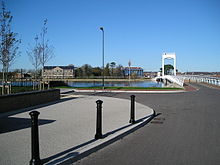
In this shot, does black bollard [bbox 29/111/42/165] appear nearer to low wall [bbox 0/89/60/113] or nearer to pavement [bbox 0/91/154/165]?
pavement [bbox 0/91/154/165]

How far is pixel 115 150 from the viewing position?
486cm

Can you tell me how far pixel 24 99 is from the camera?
33.8ft

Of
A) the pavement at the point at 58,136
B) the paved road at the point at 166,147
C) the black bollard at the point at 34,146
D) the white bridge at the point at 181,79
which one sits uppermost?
the white bridge at the point at 181,79

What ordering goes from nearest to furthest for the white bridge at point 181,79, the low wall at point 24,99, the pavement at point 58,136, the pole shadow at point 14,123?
the pavement at point 58,136 → the pole shadow at point 14,123 → the low wall at point 24,99 → the white bridge at point 181,79

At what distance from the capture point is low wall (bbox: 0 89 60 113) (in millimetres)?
9008

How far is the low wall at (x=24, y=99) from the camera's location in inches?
355

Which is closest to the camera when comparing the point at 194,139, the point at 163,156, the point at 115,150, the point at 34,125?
the point at 34,125

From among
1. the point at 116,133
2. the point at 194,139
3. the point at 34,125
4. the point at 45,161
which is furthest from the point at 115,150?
the point at 194,139

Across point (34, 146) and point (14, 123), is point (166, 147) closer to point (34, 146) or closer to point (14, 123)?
point (34, 146)

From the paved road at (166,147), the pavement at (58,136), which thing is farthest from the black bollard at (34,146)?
the paved road at (166,147)

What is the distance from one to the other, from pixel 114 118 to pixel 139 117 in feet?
3.54

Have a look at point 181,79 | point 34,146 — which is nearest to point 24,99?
point 34,146

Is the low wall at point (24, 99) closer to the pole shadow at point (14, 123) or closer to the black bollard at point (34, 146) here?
the pole shadow at point (14, 123)

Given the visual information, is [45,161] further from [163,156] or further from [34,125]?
[163,156]
